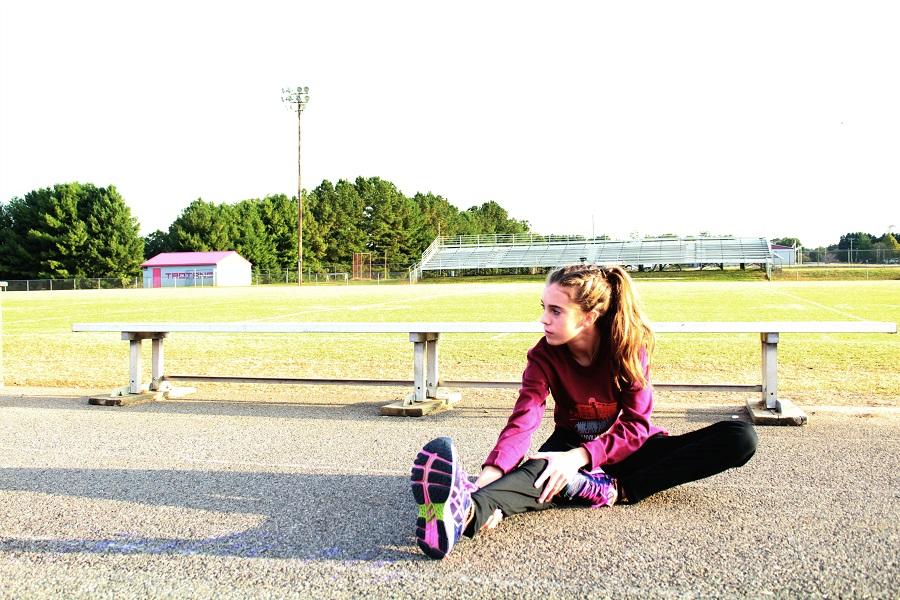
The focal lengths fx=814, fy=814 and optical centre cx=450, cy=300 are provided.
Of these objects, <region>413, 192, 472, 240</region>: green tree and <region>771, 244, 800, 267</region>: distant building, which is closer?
<region>771, 244, 800, 267</region>: distant building

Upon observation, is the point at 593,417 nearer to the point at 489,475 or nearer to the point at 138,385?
the point at 489,475

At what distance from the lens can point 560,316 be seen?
381 cm

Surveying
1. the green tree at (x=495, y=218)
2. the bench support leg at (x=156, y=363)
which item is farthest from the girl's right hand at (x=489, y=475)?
the green tree at (x=495, y=218)

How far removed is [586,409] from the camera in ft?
13.2

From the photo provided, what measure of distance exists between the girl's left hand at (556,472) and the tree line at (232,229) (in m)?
80.5

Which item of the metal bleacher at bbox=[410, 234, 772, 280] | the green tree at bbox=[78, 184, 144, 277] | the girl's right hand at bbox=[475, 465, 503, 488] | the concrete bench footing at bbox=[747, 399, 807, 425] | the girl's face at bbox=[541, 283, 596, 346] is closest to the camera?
the girl's right hand at bbox=[475, 465, 503, 488]

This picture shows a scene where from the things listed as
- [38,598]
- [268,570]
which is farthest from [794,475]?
[38,598]

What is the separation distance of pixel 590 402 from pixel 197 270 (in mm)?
82779

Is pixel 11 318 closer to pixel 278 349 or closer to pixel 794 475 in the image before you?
pixel 278 349

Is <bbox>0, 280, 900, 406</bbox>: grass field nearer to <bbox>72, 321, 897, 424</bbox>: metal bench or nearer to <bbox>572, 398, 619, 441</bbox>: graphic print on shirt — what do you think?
<bbox>72, 321, 897, 424</bbox>: metal bench

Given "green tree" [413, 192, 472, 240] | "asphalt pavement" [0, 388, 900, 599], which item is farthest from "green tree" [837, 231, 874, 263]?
"asphalt pavement" [0, 388, 900, 599]

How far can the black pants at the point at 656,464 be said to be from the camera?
3602 mm

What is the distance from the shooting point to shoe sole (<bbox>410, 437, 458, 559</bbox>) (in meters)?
3.13

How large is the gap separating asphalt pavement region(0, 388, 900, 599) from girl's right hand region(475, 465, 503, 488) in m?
0.26
